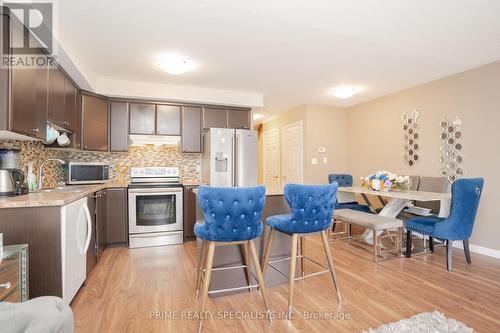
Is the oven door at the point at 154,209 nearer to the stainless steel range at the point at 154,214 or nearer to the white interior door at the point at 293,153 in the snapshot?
the stainless steel range at the point at 154,214

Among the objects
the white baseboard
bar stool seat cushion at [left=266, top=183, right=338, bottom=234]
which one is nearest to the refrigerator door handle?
bar stool seat cushion at [left=266, top=183, right=338, bottom=234]

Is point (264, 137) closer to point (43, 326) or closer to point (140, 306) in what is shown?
point (140, 306)

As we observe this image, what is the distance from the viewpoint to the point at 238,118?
15.8ft

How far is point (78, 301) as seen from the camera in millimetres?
2242

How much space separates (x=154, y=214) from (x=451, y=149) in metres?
4.55

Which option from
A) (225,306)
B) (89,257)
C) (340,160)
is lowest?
(225,306)

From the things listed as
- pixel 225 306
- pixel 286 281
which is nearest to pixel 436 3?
pixel 286 281

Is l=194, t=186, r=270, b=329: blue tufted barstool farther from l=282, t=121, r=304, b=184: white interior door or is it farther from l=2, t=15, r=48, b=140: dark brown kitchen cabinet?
l=282, t=121, r=304, b=184: white interior door

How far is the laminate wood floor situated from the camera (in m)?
1.92

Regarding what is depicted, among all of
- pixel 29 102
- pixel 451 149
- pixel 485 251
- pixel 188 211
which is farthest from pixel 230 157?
pixel 485 251

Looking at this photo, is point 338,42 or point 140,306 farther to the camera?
point 338,42

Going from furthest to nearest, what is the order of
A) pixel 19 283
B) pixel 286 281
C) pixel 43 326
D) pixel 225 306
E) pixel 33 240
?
pixel 286 281, pixel 225 306, pixel 33 240, pixel 19 283, pixel 43 326

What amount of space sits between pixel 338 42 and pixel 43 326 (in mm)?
3163

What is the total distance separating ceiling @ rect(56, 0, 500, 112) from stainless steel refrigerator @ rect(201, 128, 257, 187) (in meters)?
0.87
